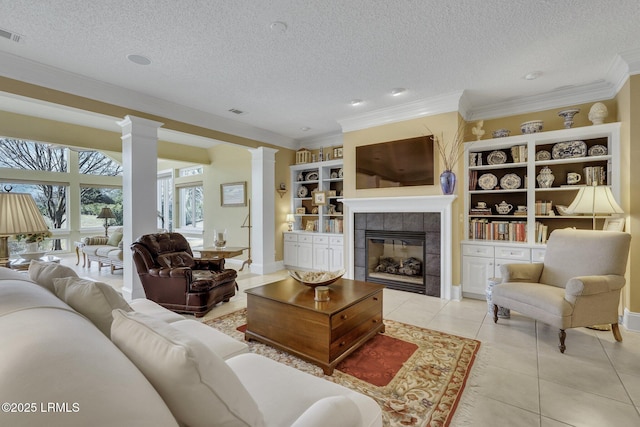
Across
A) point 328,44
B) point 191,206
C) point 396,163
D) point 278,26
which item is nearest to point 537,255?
point 396,163

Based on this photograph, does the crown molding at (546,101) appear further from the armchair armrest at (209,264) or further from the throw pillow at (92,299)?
the throw pillow at (92,299)

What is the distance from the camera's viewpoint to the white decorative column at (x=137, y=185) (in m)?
3.79

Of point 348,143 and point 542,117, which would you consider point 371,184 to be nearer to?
point 348,143

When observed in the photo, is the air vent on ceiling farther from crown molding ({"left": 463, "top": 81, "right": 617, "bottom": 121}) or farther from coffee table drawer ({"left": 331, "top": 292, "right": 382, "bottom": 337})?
crown molding ({"left": 463, "top": 81, "right": 617, "bottom": 121})

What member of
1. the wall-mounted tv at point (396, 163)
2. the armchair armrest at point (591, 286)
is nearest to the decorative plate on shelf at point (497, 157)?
the wall-mounted tv at point (396, 163)

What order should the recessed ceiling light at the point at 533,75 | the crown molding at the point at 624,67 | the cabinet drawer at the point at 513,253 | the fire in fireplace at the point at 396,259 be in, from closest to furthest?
1. the crown molding at the point at 624,67
2. the recessed ceiling light at the point at 533,75
3. the cabinet drawer at the point at 513,253
4. the fire in fireplace at the point at 396,259

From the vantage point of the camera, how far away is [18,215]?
1810 millimetres

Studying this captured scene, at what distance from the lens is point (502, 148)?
13.4 ft

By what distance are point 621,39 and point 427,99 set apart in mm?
1834

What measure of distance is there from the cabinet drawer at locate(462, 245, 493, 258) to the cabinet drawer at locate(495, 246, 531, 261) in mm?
88

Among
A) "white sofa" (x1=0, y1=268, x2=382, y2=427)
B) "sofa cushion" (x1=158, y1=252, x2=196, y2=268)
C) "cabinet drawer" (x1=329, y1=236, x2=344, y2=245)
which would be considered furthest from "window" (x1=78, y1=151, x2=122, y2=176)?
"white sofa" (x1=0, y1=268, x2=382, y2=427)

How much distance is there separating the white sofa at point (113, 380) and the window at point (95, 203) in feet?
26.9

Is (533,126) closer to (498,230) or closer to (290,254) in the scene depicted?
(498,230)

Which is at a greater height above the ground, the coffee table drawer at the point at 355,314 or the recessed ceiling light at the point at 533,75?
the recessed ceiling light at the point at 533,75
